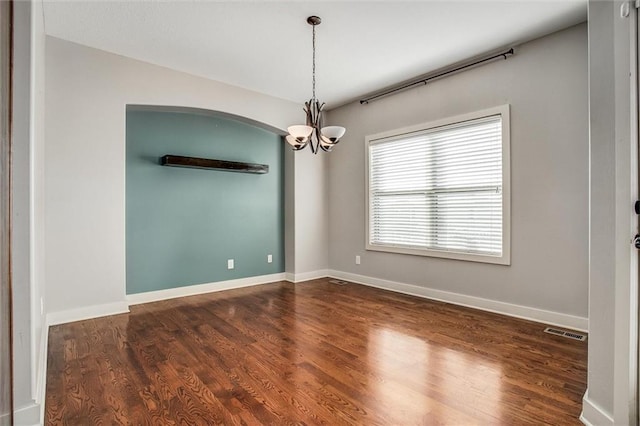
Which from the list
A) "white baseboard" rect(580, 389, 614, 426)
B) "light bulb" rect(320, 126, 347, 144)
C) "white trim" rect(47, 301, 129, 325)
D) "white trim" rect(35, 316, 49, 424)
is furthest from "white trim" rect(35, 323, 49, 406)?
"white baseboard" rect(580, 389, 614, 426)

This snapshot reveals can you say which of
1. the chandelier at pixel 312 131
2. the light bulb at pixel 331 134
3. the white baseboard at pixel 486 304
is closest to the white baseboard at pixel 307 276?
the white baseboard at pixel 486 304

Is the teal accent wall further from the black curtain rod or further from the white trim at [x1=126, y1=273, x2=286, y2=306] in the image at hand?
the black curtain rod

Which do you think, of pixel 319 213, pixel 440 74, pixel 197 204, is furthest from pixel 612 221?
pixel 197 204

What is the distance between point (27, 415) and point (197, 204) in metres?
3.22

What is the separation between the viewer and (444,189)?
4.06m

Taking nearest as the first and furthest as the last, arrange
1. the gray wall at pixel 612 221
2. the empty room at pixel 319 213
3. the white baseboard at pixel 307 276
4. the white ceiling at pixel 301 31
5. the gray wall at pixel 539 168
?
the gray wall at pixel 612 221, the empty room at pixel 319 213, the white ceiling at pixel 301 31, the gray wall at pixel 539 168, the white baseboard at pixel 307 276

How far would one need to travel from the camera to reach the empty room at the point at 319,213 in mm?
1688

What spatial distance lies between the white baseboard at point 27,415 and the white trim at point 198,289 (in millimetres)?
2486

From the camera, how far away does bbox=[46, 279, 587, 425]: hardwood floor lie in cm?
184

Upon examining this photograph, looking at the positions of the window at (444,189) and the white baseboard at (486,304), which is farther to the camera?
the window at (444,189)

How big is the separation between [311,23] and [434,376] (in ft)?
9.96

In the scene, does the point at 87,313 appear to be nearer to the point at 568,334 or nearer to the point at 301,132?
the point at 301,132

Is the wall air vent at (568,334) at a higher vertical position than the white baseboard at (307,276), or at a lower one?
lower

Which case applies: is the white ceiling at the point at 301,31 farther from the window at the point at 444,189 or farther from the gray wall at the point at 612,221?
the gray wall at the point at 612,221
